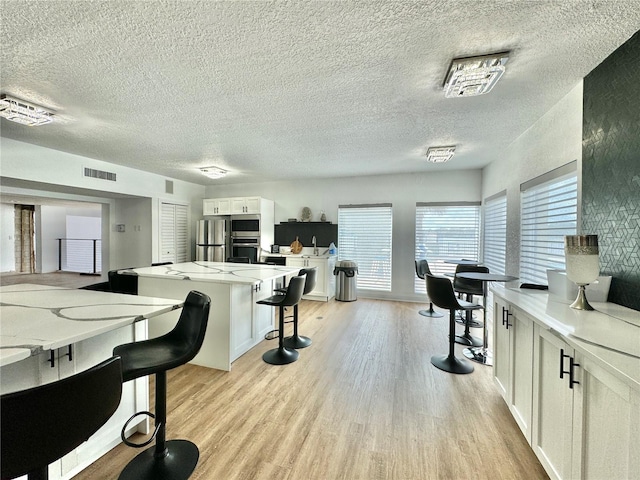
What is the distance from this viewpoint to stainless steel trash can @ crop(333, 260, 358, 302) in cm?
545

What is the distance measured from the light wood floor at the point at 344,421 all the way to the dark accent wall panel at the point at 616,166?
1242 millimetres

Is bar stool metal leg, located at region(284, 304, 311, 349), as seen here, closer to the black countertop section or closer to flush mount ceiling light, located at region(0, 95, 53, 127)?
the black countertop section

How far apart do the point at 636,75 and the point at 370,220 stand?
423 centimetres

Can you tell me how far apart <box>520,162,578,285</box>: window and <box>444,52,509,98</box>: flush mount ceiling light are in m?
1.05

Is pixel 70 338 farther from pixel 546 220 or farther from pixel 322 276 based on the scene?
pixel 322 276

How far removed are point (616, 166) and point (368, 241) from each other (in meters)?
4.10

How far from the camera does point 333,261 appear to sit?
18.7 ft

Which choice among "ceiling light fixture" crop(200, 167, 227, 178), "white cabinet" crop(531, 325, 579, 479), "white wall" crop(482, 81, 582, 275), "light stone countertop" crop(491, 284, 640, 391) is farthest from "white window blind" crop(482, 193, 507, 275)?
"ceiling light fixture" crop(200, 167, 227, 178)

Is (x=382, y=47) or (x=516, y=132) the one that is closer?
(x=382, y=47)

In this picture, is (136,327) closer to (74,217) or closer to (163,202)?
(163,202)

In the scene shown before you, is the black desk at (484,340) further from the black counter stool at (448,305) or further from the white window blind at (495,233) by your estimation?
the white window blind at (495,233)

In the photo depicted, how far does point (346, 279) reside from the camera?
18.0 feet

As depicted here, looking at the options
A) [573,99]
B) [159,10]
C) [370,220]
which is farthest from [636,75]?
[370,220]

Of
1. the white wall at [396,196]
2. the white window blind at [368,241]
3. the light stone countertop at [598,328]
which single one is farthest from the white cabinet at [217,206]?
the light stone countertop at [598,328]
